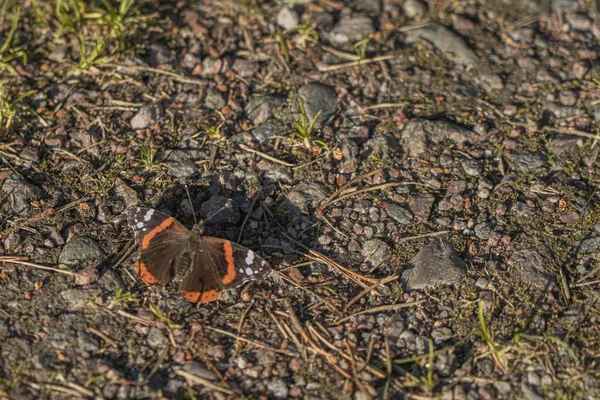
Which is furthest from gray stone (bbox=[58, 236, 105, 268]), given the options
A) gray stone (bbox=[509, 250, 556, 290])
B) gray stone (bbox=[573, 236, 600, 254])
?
gray stone (bbox=[573, 236, 600, 254])

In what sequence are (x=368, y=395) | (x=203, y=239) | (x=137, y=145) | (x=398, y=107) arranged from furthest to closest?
(x=398, y=107) < (x=137, y=145) < (x=203, y=239) < (x=368, y=395)

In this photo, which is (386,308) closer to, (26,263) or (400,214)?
(400,214)

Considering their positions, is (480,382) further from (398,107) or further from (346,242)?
(398,107)

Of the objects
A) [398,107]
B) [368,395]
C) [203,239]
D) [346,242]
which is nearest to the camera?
[368,395]

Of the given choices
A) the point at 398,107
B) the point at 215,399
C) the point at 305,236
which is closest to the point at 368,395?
the point at 215,399

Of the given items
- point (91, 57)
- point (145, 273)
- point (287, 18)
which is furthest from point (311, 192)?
point (91, 57)

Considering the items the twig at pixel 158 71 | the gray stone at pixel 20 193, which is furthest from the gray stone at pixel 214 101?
the gray stone at pixel 20 193
